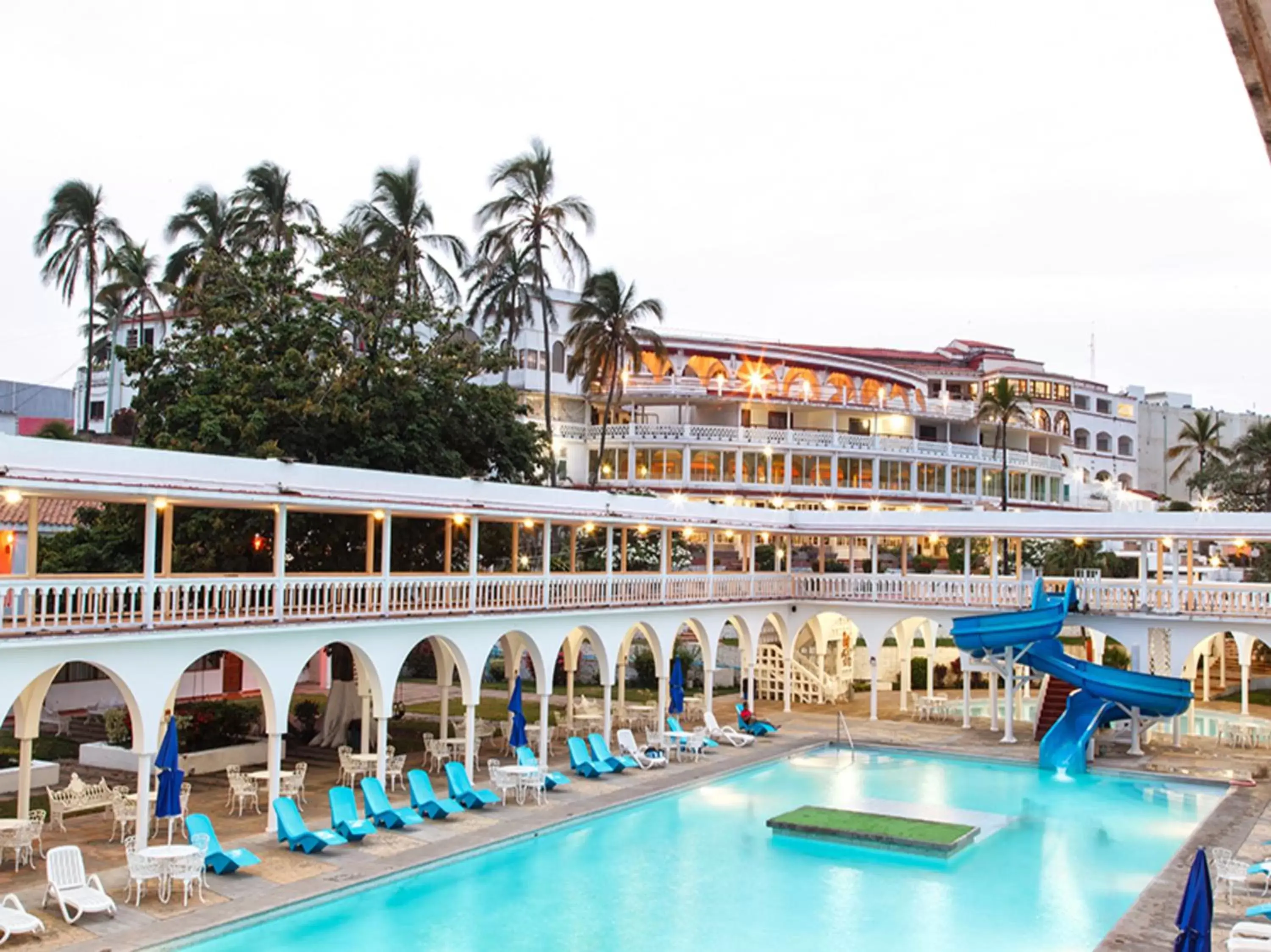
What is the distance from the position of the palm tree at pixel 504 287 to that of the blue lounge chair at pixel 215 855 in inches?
1130

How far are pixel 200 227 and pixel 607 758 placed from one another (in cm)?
2965

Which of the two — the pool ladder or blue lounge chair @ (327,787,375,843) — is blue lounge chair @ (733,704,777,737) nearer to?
the pool ladder

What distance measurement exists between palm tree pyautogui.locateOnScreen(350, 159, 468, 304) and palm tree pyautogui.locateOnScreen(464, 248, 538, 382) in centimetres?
230

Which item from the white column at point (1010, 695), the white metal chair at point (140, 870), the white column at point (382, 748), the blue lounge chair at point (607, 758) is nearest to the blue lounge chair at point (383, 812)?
the white column at point (382, 748)

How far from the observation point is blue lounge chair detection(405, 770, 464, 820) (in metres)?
22.0

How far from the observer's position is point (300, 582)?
822 inches

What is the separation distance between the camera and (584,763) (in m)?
26.3

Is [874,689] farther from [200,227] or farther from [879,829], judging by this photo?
[200,227]

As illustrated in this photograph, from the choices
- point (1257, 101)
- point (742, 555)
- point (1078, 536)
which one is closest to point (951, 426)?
point (742, 555)

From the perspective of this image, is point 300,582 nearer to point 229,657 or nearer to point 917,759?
point 917,759

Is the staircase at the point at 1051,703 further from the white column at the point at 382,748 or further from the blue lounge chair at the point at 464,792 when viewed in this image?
the white column at the point at 382,748

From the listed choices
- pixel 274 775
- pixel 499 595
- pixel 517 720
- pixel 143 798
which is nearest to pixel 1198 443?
pixel 517 720

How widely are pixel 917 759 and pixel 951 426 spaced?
1751 inches

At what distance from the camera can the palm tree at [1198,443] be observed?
80.2 metres
